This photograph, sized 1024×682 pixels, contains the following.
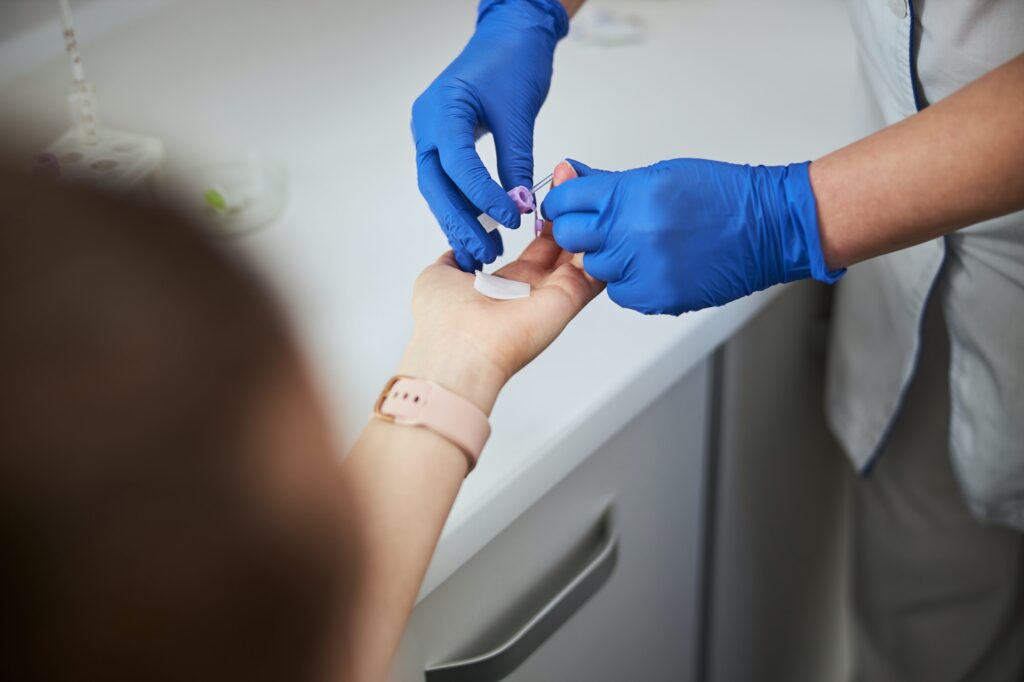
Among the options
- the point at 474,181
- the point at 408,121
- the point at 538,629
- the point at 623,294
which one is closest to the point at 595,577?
Answer: the point at 538,629

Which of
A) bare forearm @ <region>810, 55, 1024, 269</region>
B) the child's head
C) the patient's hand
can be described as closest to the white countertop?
the patient's hand

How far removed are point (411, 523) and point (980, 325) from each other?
Answer: 23.2 inches

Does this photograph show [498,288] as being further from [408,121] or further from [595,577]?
[408,121]

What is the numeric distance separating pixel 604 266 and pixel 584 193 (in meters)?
0.06

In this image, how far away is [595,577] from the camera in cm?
84

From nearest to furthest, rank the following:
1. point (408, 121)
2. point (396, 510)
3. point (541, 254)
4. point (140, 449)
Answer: point (140, 449), point (396, 510), point (541, 254), point (408, 121)

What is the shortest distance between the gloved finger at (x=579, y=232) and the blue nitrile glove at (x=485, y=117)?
0.16 ft

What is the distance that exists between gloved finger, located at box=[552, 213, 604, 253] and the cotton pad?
51mm

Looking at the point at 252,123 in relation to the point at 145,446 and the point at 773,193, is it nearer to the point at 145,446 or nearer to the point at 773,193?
the point at 773,193

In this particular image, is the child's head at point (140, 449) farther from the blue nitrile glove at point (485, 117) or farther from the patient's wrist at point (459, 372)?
the blue nitrile glove at point (485, 117)

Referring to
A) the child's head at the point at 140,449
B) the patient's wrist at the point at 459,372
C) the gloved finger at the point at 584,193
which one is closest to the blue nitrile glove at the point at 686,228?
the gloved finger at the point at 584,193

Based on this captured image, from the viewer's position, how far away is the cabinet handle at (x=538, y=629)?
73cm

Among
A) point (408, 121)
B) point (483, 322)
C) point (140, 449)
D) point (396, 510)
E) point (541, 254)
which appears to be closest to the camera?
point (140, 449)

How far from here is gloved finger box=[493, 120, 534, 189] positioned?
2.83 ft
